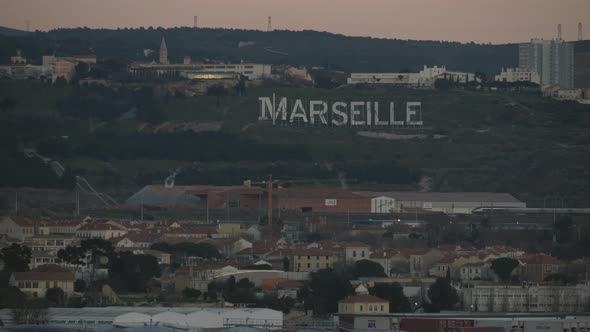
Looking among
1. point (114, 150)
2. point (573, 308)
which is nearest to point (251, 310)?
point (573, 308)

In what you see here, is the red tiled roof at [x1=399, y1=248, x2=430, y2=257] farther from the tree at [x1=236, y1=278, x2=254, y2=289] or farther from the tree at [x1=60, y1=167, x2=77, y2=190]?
the tree at [x1=60, y1=167, x2=77, y2=190]

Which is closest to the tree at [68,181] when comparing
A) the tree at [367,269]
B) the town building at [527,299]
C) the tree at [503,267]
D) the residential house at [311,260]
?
Answer: the residential house at [311,260]

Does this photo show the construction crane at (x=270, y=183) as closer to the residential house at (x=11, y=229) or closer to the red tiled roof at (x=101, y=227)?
the red tiled roof at (x=101, y=227)

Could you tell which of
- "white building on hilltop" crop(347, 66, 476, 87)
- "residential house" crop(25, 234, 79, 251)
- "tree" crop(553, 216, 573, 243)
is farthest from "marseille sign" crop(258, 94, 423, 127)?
"residential house" crop(25, 234, 79, 251)

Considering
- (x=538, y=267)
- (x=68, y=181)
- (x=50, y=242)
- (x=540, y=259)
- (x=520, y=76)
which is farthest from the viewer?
(x=520, y=76)

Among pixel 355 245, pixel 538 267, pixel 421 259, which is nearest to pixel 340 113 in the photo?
pixel 355 245

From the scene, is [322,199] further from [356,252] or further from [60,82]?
[60,82]

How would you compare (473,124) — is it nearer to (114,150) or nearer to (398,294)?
(114,150)

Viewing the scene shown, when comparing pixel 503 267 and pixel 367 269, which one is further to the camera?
pixel 503 267
